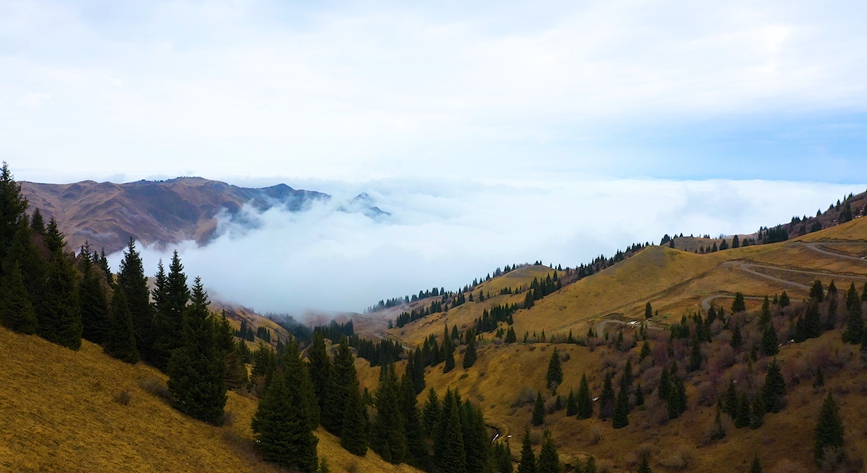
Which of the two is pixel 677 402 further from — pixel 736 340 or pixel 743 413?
pixel 736 340

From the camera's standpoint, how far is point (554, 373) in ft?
473

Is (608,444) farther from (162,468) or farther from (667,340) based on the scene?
(162,468)

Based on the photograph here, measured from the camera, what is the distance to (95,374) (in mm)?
38000

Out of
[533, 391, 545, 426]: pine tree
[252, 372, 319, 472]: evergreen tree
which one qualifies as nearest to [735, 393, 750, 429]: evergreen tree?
[533, 391, 545, 426]: pine tree

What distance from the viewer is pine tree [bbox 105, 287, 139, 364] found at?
44.2 metres

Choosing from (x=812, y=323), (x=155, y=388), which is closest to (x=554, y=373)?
(x=812, y=323)

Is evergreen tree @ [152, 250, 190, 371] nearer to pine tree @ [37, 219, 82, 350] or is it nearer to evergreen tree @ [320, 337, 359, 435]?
pine tree @ [37, 219, 82, 350]

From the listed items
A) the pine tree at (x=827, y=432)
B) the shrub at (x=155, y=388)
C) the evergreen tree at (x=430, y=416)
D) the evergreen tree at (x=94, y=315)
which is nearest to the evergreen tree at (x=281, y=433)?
the shrub at (x=155, y=388)

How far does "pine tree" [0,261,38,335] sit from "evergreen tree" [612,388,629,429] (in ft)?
331

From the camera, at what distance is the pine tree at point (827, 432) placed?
68.9m

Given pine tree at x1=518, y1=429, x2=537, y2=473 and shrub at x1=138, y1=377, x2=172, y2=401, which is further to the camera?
pine tree at x1=518, y1=429, x2=537, y2=473

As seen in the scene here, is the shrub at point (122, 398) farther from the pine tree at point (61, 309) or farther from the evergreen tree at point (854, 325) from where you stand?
the evergreen tree at point (854, 325)

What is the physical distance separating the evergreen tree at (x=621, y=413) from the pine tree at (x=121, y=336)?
93.0 m

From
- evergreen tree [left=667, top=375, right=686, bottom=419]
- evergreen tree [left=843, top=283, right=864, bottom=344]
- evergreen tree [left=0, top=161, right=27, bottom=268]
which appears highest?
evergreen tree [left=0, top=161, right=27, bottom=268]
